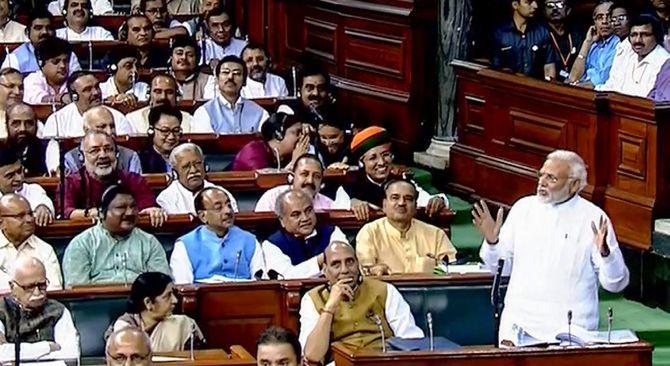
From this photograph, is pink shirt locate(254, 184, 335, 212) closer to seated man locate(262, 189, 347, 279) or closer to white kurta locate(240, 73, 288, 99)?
seated man locate(262, 189, 347, 279)

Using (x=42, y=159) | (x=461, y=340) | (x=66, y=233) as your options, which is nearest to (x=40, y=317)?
(x=66, y=233)

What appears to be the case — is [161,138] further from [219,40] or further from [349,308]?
[219,40]

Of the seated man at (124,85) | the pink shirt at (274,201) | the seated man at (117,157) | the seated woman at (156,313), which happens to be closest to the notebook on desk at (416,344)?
the seated woman at (156,313)

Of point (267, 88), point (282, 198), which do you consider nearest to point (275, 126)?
point (282, 198)

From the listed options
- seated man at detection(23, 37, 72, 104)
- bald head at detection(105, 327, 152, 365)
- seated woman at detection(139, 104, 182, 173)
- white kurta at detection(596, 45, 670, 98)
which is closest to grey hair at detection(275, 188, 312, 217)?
seated woman at detection(139, 104, 182, 173)

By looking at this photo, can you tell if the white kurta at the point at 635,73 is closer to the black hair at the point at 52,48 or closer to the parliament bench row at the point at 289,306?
the parliament bench row at the point at 289,306

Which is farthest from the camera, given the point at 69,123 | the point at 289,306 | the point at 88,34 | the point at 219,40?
the point at 88,34

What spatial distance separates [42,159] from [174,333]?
10.2ft

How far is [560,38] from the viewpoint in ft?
42.7

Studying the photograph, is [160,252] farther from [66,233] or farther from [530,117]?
[530,117]

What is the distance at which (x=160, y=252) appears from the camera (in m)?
9.56

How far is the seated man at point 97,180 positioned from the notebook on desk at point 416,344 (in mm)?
2633

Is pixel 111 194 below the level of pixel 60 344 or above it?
above

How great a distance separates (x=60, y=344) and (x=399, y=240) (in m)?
2.11
